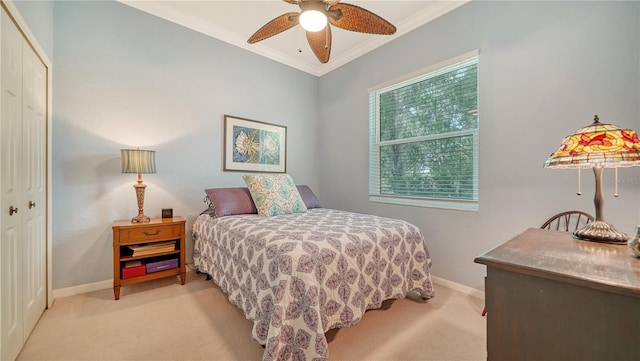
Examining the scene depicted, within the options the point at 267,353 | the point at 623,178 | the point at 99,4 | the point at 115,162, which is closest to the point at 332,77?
the point at 99,4

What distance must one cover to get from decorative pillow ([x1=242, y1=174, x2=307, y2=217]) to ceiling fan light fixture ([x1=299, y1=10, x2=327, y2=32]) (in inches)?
62.2

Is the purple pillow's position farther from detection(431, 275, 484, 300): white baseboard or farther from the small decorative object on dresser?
detection(431, 275, 484, 300): white baseboard

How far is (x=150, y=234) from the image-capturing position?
2270 millimetres

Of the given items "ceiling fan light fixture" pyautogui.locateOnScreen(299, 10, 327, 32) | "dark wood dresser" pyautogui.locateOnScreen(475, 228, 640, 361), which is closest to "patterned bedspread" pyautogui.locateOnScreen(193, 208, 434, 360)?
"dark wood dresser" pyautogui.locateOnScreen(475, 228, 640, 361)

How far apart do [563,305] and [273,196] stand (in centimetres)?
227

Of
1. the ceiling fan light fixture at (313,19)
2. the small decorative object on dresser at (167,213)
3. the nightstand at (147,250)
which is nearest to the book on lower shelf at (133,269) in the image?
the nightstand at (147,250)

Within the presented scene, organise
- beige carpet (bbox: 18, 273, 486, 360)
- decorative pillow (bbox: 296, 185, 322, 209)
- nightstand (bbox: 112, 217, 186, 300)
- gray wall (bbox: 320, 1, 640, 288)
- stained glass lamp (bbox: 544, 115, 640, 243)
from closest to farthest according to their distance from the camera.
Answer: stained glass lamp (bbox: 544, 115, 640, 243)
beige carpet (bbox: 18, 273, 486, 360)
gray wall (bbox: 320, 1, 640, 288)
nightstand (bbox: 112, 217, 186, 300)
decorative pillow (bbox: 296, 185, 322, 209)

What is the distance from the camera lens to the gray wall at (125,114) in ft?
7.26

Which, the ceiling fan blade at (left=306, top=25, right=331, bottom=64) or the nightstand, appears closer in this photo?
the ceiling fan blade at (left=306, top=25, right=331, bottom=64)

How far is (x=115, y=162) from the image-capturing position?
2.42 m

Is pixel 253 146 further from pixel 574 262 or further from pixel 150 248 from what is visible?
pixel 574 262

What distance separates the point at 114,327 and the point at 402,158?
300 centimetres

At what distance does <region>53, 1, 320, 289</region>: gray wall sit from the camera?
221cm

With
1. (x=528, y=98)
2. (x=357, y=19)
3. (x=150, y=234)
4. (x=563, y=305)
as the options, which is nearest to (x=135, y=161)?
(x=150, y=234)
